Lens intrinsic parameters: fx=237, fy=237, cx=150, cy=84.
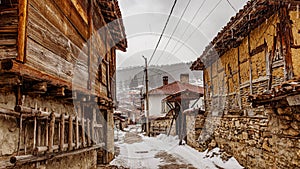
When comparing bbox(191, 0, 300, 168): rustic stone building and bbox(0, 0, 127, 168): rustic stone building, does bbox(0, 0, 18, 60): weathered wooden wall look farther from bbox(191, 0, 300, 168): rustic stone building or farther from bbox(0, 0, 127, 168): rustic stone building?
bbox(191, 0, 300, 168): rustic stone building

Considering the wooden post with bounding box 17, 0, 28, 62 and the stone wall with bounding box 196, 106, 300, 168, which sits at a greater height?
the wooden post with bounding box 17, 0, 28, 62

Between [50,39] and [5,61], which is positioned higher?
[50,39]

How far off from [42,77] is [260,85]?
19.8ft

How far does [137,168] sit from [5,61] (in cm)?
645

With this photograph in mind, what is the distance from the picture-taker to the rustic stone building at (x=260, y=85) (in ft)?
14.4

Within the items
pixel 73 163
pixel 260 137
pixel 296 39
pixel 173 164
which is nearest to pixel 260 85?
pixel 260 137

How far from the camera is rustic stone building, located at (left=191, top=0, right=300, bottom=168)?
4.38 metres

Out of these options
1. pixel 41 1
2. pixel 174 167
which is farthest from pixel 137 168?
pixel 41 1

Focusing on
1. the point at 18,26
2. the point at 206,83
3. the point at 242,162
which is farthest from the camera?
the point at 206,83

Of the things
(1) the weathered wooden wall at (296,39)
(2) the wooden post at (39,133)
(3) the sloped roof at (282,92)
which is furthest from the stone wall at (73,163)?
(1) the weathered wooden wall at (296,39)

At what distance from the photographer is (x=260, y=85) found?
6953mm

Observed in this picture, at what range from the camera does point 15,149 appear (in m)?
2.98

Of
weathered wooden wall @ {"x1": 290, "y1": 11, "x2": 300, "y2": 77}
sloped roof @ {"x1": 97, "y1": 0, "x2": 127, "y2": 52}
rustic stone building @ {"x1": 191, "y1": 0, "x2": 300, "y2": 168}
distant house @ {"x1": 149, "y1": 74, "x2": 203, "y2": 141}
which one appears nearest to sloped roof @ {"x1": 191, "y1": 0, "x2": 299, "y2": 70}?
rustic stone building @ {"x1": 191, "y1": 0, "x2": 300, "y2": 168}

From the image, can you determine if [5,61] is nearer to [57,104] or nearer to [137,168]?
[57,104]
